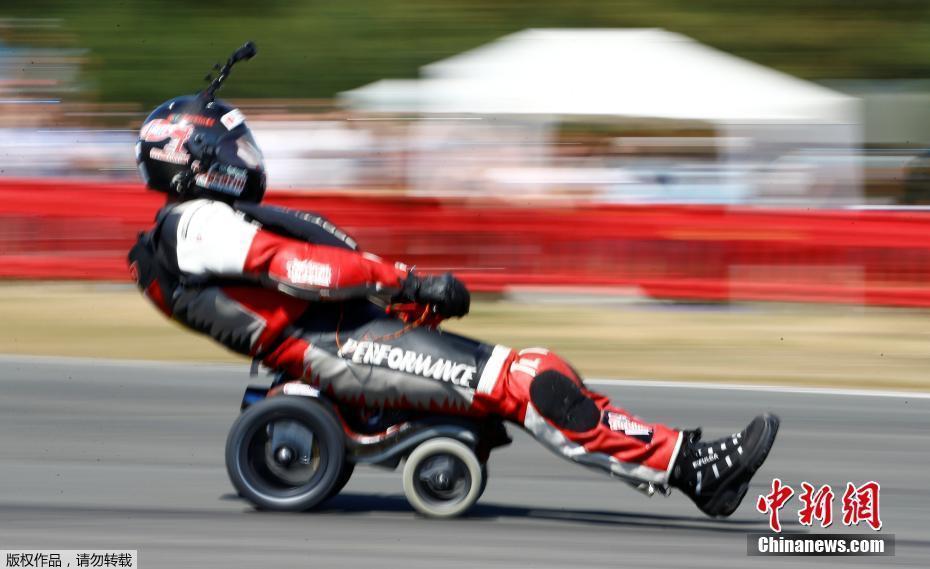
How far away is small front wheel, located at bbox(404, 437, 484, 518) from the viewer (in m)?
4.97

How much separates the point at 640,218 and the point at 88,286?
14.6 ft

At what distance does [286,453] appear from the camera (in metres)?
5.07

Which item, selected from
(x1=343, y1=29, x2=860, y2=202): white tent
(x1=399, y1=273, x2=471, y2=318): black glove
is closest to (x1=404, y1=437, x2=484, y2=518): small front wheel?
(x1=399, y1=273, x2=471, y2=318): black glove

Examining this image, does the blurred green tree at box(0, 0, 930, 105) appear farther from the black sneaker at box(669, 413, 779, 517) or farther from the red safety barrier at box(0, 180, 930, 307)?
the black sneaker at box(669, 413, 779, 517)

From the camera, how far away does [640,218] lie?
37.5ft

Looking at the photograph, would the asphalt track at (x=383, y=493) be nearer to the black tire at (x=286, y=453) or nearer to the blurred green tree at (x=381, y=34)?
the black tire at (x=286, y=453)

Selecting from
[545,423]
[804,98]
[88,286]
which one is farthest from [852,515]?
[804,98]

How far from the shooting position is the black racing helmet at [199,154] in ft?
16.6

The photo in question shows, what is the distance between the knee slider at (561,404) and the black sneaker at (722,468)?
33 cm

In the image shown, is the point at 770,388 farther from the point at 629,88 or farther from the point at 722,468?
the point at 629,88

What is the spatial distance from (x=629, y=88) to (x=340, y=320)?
9830 millimetres

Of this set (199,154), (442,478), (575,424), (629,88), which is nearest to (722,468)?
(575,424)

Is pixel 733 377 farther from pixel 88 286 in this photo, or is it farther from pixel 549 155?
pixel 88 286

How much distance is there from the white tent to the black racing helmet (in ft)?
28.2
